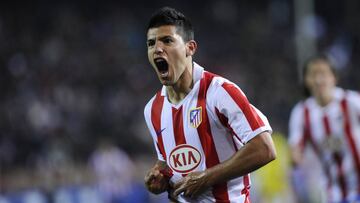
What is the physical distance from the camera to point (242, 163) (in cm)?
Answer: 420

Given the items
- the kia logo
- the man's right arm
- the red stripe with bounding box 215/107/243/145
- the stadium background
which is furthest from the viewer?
the stadium background

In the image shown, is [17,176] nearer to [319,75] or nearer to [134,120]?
[134,120]

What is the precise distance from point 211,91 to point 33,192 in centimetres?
899

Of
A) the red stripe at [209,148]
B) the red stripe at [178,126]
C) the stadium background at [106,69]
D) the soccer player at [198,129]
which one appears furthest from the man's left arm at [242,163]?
the stadium background at [106,69]

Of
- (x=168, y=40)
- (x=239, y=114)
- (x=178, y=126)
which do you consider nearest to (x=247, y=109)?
(x=239, y=114)

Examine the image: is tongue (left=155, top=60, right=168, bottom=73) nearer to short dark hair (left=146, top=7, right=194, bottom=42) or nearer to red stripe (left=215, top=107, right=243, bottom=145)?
short dark hair (left=146, top=7, right=194, bottom=42)

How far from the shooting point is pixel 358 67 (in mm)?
22984

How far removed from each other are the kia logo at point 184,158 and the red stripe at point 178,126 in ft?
0.11

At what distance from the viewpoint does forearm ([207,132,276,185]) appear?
13.7 feet

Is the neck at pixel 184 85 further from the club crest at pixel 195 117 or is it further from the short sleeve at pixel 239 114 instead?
the short sleeve at pixel 239 114

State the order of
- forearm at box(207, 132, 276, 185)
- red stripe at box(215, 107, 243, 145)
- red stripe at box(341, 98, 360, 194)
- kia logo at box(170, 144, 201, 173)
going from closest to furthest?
forearm at box(207, 132, 276, 185) → red stripe at box(215, 107, 243, 145) → kia logo at box(170, 144, 201, 173) → red stripe at box(341, 98, 360, 194)

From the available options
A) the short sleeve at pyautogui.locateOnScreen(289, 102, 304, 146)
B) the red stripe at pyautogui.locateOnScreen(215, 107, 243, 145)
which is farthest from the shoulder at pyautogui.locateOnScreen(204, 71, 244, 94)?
the short sleeve at pyautogui.locateOnScreen(289, 102, 304, 146)

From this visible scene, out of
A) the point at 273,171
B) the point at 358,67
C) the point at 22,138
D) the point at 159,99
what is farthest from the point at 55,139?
the point at 159,99

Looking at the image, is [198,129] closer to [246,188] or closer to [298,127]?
[246,188]
